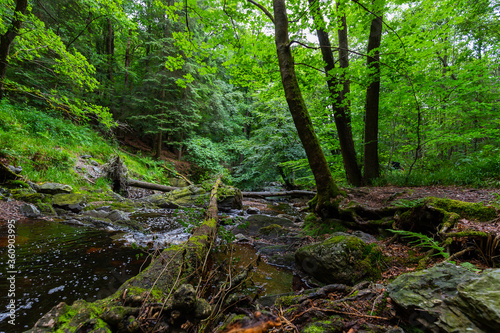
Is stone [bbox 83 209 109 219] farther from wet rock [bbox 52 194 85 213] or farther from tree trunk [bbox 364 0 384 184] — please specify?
tree trunk [bbox 364 0 384 184]

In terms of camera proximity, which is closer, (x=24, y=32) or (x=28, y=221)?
(x=28, y=221)

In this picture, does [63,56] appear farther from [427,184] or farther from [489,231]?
[427,184]

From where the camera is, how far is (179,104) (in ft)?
54.7

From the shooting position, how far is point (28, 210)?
221 inches

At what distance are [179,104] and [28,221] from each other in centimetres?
1319

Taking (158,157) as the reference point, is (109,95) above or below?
above

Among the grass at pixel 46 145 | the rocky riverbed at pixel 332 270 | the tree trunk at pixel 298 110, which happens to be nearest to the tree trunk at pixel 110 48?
the grass at pixel 46 145

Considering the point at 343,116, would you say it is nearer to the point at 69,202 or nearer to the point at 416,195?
the point at 416,195

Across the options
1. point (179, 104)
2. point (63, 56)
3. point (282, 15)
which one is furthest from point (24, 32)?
point (179, 104)

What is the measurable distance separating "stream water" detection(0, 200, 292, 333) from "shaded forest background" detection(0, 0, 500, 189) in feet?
10.5

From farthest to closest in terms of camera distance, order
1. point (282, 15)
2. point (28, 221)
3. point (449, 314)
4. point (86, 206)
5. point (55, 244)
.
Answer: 1. point (86, 206)
2. point (28, 221)
3. point (282, 15)
4. point (55, 244)
5. point (449, 314)

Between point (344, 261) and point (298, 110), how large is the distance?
10.4ft

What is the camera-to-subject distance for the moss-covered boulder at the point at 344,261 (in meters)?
2.89

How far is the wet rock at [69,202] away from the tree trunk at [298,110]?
24.0ft
